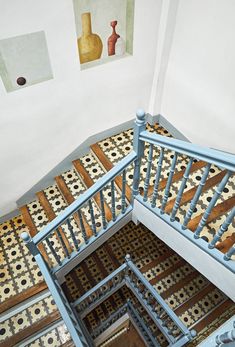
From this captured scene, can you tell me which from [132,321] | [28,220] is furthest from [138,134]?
[132,321]

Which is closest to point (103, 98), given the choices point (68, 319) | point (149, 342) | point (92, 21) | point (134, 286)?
point (92, 21)

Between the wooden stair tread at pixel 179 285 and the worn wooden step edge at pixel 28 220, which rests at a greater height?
the worn wooden step edge at pixel 28 220

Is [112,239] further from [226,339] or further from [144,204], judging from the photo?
[226,339]

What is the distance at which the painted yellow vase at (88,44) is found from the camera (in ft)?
8.61

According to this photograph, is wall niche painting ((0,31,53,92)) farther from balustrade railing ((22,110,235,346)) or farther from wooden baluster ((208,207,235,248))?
wooden baluster ((208,207,235,248))

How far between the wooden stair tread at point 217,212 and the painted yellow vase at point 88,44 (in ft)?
6.41

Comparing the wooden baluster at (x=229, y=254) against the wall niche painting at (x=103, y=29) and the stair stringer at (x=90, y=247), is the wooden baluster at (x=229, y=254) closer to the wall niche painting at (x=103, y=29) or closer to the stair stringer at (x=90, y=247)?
the stair stringer at (x=90, y=247)

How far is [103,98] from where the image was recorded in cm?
333

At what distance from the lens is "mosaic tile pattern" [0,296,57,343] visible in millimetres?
2951

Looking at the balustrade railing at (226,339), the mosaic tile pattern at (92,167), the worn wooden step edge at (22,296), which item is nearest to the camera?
the balustrade railing at (226,339)

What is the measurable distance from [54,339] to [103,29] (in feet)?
10.8

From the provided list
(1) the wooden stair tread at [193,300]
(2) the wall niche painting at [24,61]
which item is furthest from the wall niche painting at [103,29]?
(1) the wooden stair tread at [193,300]

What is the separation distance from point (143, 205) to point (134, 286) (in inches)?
73.7

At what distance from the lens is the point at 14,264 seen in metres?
3.32
